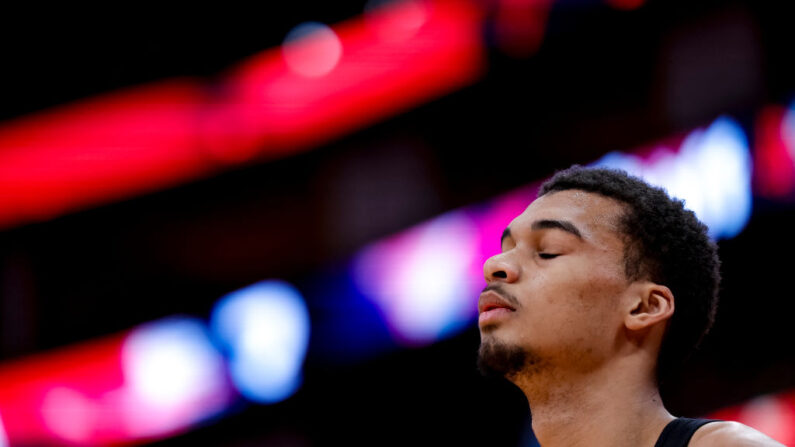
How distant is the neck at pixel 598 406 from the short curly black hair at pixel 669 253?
142mm

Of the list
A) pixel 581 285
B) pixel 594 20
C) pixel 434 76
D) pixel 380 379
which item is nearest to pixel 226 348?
pixel 380 379

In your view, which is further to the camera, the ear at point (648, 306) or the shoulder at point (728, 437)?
the ear at point (648, 306)

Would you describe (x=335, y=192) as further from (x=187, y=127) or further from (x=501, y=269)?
(x=501, y=269)

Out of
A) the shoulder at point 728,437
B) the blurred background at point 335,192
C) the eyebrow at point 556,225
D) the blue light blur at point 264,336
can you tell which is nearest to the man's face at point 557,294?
the eyebrow at point 556,225

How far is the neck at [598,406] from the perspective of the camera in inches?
89.4

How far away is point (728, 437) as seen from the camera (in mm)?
1993

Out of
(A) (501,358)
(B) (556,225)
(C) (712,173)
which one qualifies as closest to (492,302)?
(A) (501,358)

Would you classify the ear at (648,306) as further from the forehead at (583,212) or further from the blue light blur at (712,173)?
the blue light blur at (712,173)

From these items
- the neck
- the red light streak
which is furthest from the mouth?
the red light streak

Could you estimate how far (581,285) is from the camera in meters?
2.31

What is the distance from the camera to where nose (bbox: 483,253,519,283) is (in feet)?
7.72

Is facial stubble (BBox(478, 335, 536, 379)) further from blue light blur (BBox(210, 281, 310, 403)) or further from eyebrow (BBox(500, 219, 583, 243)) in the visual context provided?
blue light blur (BBox(210, 281, 310, 403))

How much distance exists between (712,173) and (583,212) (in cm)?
373

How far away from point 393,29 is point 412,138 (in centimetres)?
79
